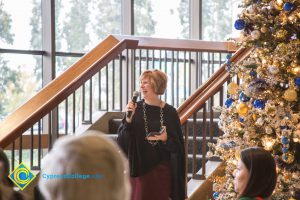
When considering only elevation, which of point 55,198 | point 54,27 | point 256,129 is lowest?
point 256,129

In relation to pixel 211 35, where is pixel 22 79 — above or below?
below

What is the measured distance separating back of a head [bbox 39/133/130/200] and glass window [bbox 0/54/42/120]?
588 cm

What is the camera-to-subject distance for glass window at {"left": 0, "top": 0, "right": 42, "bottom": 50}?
692 centimetres

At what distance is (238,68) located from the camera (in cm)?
421

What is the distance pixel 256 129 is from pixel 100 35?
402cm

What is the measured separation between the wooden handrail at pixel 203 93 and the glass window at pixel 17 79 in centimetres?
296

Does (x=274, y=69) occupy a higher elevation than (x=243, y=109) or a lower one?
higher

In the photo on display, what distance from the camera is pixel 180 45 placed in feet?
21.3

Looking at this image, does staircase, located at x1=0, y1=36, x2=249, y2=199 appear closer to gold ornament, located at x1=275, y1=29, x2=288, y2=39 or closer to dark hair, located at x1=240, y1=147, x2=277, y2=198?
gold ornament, located at x1=275, y1=29, x2=288, y2=39

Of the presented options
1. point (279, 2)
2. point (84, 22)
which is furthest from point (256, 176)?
point (84, 22)

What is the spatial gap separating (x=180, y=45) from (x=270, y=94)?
2648 millimetres

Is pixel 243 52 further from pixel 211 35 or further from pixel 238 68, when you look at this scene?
pixel 211 35

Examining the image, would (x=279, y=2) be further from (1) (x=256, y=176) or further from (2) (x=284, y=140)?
(1) (x=256, y=176)

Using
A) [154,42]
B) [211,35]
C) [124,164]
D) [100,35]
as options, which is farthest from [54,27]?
[124,164]
